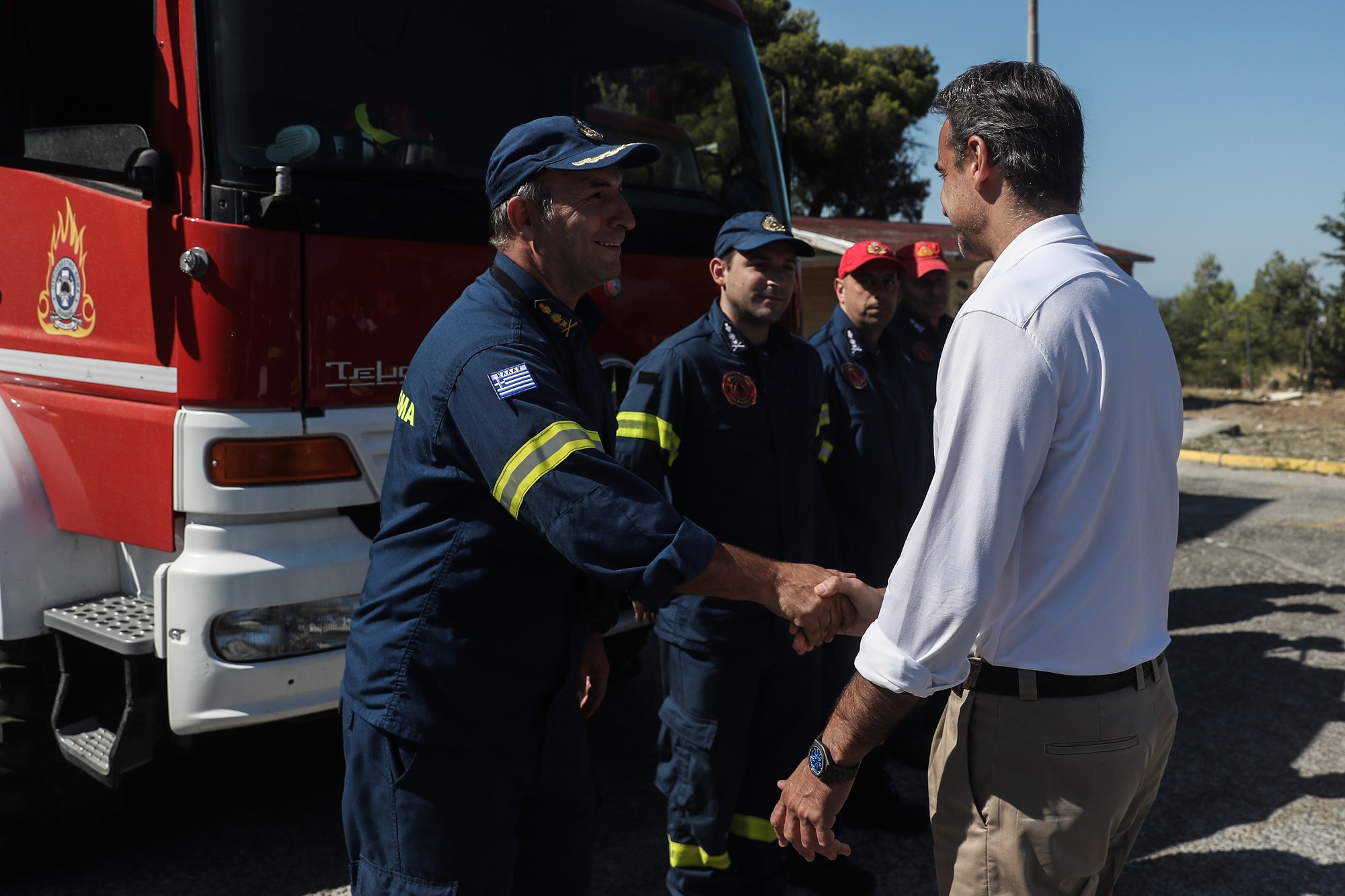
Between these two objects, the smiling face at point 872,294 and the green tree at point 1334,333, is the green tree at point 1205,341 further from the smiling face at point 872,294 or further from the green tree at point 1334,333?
the smiling face at point 872,294

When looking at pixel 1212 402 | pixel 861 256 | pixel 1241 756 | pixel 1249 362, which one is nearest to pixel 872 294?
pixel 861 256

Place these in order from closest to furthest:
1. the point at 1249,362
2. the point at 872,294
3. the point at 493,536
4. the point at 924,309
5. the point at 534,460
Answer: the point at 534,460, the point at 493,536, the point at 872,294, the point at 924,309, the point at 1249,362

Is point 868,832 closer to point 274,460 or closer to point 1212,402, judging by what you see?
point 274,460

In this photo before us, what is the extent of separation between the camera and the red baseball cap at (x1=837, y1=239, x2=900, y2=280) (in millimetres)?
4371

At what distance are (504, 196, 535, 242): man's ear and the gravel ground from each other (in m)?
13.9

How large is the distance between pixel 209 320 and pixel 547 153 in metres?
1.23

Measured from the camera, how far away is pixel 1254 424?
17.1 metres

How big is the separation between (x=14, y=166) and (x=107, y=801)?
208 cm

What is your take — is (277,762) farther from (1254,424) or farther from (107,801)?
(1254,424)

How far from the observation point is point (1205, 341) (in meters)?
27.6

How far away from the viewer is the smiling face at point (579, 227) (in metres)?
2.17

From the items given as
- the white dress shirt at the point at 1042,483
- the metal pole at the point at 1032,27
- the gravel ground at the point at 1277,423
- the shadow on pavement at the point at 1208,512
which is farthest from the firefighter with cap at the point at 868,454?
the metal pole at the point at 1032,27

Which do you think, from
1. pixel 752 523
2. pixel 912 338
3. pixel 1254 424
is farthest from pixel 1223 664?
pixel 1254 424

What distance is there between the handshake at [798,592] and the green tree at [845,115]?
910 inches
